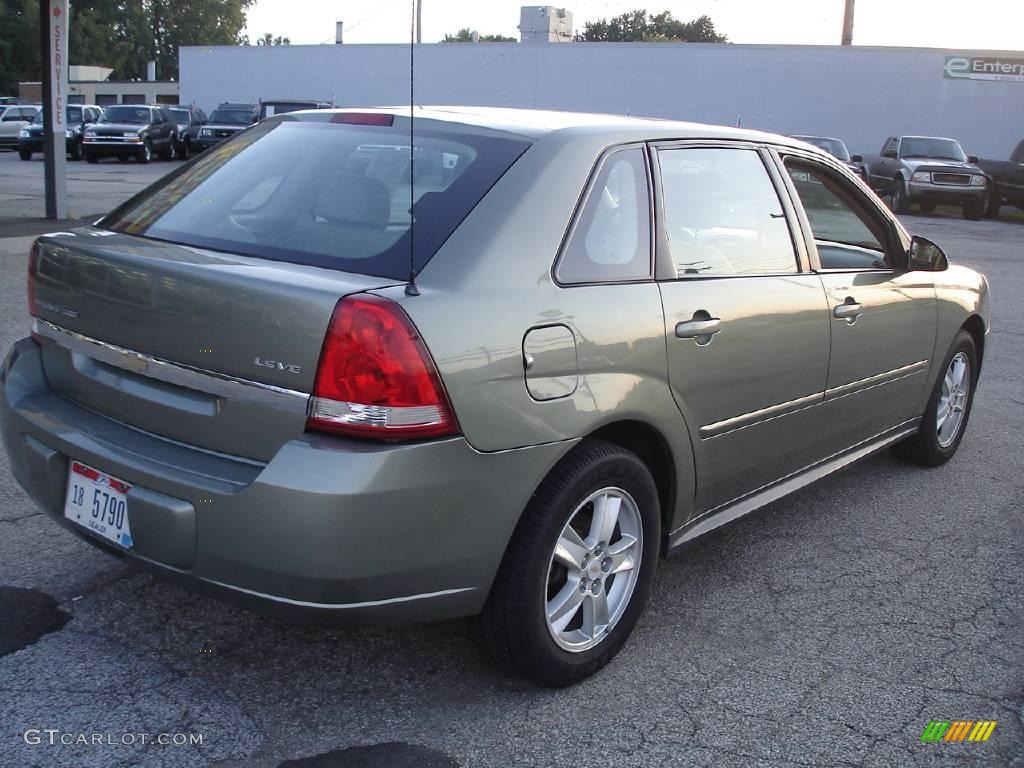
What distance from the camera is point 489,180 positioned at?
A: 302 centimetres

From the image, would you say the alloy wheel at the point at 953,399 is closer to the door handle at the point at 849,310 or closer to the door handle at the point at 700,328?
the door handle at the point at 849,310

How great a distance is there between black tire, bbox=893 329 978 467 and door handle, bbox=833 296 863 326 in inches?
45.9

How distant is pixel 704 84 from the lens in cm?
3525

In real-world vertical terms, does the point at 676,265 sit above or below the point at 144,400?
above

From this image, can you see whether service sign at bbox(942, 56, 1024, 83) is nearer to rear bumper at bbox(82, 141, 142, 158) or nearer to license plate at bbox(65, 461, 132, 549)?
rear bumper at bbox(82, 141, 142, 158)

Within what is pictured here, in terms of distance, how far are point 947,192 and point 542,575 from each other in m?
23.7

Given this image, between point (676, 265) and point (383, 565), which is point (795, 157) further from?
point (383, 565)

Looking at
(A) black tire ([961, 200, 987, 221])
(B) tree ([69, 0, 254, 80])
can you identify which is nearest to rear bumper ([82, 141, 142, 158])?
(A) black tire ([961, 200, 987, 221])

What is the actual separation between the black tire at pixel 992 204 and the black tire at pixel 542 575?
80.9 feet

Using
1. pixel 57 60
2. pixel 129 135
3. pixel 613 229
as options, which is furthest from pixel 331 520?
pixel 129 135

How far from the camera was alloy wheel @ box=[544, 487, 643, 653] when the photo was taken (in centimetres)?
307

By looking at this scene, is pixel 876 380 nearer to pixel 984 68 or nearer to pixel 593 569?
pixel 593 569

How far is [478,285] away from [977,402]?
5147mm

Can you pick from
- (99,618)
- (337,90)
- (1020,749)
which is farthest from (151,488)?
(337,90)
